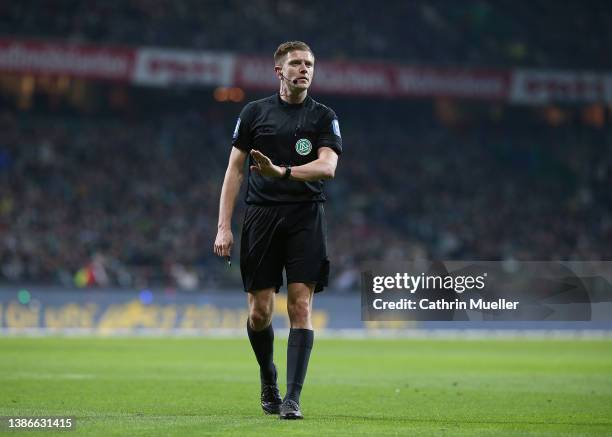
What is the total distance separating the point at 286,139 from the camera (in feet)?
25.2

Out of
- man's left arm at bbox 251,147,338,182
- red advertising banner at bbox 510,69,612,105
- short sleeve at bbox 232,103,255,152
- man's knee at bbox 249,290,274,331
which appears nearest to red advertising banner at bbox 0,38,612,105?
red advertising banner at bbox 510,69,612,105

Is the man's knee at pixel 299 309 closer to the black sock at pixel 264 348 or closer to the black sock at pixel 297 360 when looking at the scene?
the black sock at pixel 297 360

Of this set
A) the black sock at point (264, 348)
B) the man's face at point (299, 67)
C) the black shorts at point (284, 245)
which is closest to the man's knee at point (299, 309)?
the black shorts at point (284, 245)

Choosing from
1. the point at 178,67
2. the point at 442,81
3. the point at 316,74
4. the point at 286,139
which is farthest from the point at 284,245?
the point at 442,81

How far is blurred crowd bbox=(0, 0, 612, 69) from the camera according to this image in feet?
118

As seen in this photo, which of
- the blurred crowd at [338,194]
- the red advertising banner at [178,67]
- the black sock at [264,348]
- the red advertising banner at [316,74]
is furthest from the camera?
the red advertising banner at [178,67]

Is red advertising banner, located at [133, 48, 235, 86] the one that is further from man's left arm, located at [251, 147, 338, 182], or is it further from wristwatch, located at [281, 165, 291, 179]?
wristwatch, located at [281, 165, 291, 179]

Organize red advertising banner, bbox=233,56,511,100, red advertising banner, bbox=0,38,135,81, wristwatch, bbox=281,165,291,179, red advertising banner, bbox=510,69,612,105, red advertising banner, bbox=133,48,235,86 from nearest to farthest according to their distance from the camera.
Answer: wristwatch, bbox=281,165,291,179, red advertising banner, bbox=0,38,135,81, red advertising banner, bbox=133,48,235,86, red advertising banner, bbox=233,56,511,100, red advertising banner, bbox=510,69,612,105

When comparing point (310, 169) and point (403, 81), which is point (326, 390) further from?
point (403, 81)

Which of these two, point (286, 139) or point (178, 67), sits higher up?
point (178, 67)

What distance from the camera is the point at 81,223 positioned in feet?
100

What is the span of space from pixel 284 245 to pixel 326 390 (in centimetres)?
324

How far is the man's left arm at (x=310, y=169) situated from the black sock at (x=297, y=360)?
39.1 inches

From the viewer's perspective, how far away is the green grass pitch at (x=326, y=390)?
7.07 m
